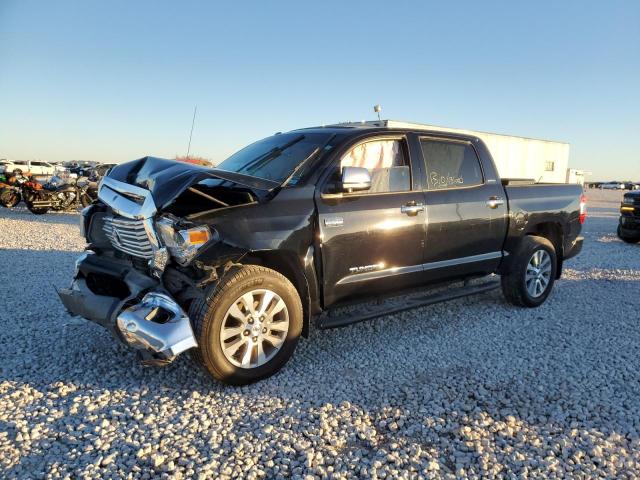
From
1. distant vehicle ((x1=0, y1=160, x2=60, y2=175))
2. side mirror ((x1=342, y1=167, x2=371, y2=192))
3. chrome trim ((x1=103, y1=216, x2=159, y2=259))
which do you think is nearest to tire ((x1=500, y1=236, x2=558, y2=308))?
side mirror ((x1=342, y1=167, x2=371, y2=192))

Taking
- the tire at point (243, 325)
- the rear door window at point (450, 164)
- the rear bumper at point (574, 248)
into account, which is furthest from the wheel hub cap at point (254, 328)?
the rear bumper at point (574, 248)

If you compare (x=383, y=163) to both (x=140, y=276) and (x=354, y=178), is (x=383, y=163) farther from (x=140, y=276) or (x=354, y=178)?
(x=140, y=276)

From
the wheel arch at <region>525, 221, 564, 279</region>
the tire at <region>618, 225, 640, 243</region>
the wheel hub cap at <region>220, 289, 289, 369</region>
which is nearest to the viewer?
the wheel hub cap at <region>220, 289, 289, 369</region>

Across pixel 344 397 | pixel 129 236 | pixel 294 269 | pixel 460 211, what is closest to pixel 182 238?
pixel 129 236

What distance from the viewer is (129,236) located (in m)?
3.23

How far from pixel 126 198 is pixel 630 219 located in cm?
1138

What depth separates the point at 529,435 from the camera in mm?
2604

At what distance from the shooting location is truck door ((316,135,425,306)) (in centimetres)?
351

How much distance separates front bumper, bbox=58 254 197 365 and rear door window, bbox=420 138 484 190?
2.58m

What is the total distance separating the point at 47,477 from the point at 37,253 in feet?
22.2

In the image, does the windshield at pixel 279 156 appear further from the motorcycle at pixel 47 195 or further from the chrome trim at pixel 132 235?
the motorcycle at pixel 47 195

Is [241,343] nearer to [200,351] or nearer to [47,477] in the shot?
[200,351]

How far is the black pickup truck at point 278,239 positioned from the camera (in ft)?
9.66

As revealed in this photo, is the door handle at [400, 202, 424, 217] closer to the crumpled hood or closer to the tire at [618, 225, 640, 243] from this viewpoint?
the crumpled hood
